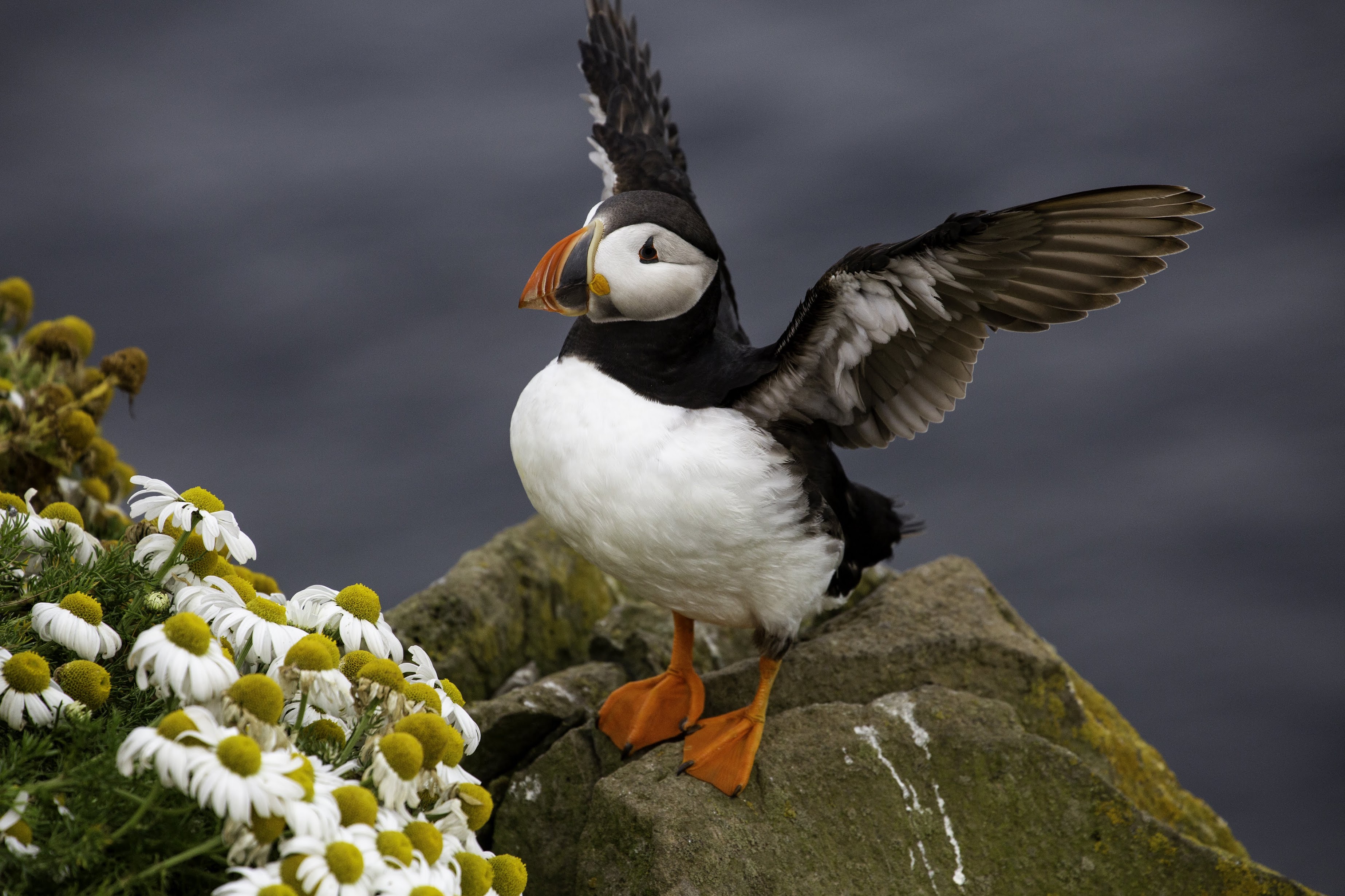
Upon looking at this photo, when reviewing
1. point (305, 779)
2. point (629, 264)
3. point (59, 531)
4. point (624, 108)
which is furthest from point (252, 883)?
point (624, 108)

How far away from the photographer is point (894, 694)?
12.1 ft

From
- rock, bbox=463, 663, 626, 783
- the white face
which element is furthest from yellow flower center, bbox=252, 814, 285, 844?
rock, bbox=463, 663, 626, 783

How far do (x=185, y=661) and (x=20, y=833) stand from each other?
359 mm

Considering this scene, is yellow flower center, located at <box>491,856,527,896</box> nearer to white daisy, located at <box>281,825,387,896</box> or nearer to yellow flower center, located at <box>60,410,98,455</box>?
white daisy, located at <box>281,825,387,896</box>

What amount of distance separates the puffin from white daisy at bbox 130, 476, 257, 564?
94 centimetres

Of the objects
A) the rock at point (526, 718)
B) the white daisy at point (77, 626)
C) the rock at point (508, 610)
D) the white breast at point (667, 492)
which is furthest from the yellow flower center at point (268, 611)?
the rock at point (508, 610)

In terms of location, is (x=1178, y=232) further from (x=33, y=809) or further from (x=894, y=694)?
(x=33, y=809)

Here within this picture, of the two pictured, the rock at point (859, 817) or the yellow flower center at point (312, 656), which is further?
the rock at point (859, 817)

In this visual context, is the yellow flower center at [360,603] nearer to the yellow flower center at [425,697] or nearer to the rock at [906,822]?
the yellow flower center at [425,697]

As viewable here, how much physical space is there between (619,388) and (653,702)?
3.70ft

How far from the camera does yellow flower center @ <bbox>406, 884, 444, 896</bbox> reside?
1931 mm

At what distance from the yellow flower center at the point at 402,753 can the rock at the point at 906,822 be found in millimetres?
1135

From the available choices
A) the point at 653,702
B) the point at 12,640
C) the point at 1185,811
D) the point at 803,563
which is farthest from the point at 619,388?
the point at 1185,811

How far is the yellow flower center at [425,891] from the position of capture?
193 cm
